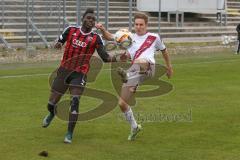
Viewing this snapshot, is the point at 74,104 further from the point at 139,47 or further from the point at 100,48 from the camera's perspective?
the point at 139,47

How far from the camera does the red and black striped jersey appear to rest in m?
10.0

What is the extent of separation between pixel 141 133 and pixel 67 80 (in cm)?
173

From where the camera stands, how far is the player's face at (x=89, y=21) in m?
9.86

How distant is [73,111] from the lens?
32.8 ft

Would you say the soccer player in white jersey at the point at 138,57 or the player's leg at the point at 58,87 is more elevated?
the soccer player in white jersey at the point at 138,57

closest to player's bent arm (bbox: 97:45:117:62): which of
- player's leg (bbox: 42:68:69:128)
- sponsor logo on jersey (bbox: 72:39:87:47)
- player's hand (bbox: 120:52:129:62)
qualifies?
player's hand (bbox: 120:52:129:62)

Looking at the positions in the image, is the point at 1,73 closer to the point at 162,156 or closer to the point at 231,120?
the point at 231,120

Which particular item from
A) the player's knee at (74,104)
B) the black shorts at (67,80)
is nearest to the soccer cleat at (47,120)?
the black shorts at (67,80)

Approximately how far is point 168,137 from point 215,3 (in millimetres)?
33445

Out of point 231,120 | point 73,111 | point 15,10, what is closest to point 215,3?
point 15,10

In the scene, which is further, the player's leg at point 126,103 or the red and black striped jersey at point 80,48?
the player's leg at point 126,103

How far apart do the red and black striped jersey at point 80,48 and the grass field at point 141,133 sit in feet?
3.94

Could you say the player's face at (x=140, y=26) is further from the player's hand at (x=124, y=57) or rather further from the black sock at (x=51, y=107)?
the black sock at (x=51, y=107)

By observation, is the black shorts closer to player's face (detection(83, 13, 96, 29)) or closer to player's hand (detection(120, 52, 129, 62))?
player's hand (detection(120, 52, 129, 62))
